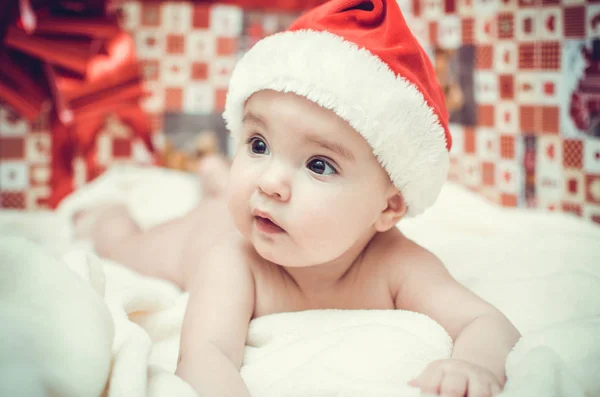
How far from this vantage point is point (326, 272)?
3.07ft

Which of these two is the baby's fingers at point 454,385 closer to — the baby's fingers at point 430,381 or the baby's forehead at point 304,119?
the baby's fingers at point 430,381

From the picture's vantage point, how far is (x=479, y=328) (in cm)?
74

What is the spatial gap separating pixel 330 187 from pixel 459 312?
269 millimetres

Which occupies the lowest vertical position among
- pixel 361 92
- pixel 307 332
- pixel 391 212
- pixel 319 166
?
pixel 307 332

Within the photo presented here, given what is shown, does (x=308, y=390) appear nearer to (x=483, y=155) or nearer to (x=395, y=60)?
(x=395, y=60)

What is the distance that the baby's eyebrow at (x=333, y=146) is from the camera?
0.78 meters

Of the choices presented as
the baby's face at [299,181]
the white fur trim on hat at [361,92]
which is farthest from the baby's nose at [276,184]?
the white fur trim on hat at [361,92]

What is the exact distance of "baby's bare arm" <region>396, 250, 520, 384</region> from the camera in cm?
70

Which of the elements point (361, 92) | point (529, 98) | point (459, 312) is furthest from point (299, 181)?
point (529, 98)

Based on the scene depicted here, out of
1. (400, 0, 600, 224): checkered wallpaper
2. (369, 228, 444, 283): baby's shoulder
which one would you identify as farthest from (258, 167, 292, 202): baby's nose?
(400, 0, 600, 224): checkered wallpaper

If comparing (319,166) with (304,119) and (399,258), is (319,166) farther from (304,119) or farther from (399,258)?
(399,258)

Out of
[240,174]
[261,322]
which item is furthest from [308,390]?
[240,174]

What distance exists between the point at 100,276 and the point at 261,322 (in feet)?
0.84

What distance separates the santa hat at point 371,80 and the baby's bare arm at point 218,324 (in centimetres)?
27
